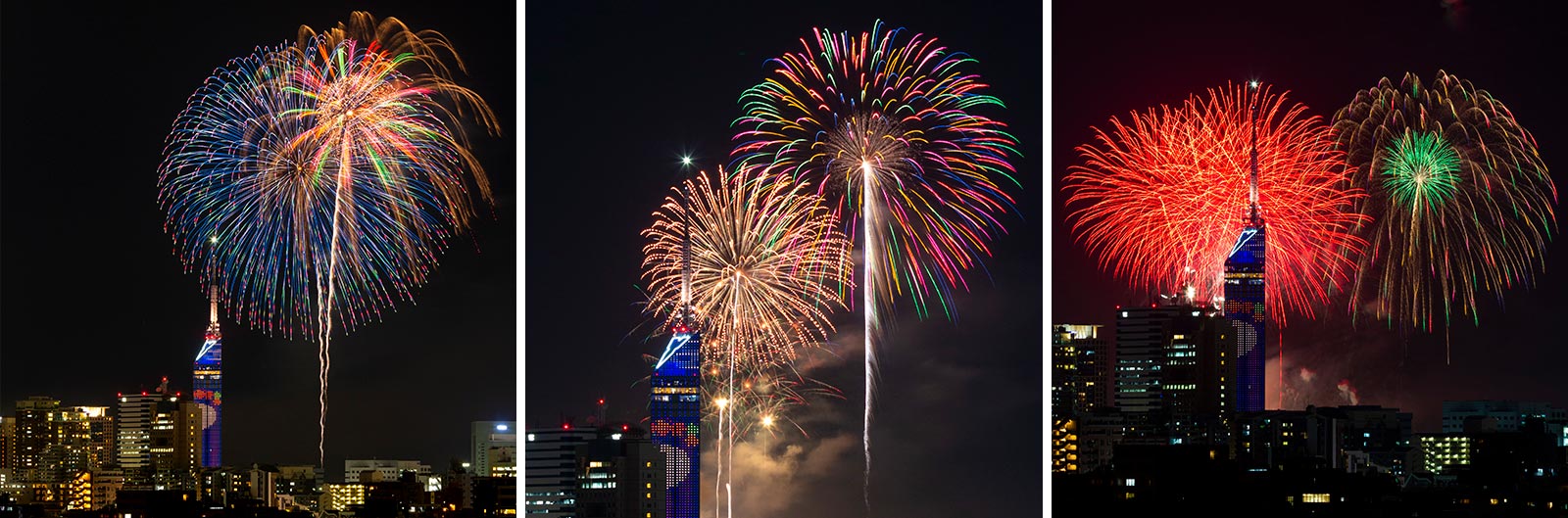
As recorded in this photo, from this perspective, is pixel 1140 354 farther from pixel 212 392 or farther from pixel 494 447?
pixel 212 392

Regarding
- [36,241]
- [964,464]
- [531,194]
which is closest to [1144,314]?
[964,464]

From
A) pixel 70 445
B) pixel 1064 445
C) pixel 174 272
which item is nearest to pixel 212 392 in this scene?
pixel 174 272

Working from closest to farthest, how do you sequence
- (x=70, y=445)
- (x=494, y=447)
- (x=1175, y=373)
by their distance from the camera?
(x=494, y=447) < (x=1175, y=373) < (x=70, y=445)

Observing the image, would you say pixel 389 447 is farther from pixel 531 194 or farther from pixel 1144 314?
pixel 1144 314

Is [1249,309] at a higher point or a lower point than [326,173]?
lower

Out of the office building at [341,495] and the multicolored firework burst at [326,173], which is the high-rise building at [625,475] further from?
the multicolored firework burst at [326,173]
